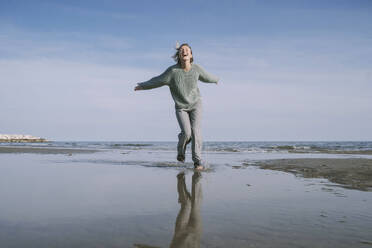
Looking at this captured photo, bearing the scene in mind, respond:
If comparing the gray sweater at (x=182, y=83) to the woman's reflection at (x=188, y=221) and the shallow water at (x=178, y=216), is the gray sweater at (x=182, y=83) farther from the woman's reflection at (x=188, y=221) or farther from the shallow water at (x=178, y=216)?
the woman's reflection at (x=188, y=221)

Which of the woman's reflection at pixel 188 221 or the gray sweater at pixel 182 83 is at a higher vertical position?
the gray sweater at pixel 182 83

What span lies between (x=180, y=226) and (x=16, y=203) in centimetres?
180

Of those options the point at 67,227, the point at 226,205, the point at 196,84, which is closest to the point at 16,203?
the point at 67,227

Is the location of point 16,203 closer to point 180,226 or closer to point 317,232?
point 180,226

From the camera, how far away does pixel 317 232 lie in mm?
2336

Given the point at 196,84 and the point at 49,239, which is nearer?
the point at 49,239

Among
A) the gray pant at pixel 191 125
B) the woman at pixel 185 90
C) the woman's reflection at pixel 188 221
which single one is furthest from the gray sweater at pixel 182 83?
the woman's reflection at pixel 188 221

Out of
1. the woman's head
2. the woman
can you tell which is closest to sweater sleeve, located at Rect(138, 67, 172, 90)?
the woman

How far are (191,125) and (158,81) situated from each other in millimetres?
1109

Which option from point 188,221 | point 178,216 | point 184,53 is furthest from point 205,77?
point 188,221

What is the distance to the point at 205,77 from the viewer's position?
6.83m

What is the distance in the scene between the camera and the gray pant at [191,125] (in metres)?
6.54

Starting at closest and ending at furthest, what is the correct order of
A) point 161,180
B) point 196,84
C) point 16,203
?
point 16,203, point 161,180, point 196,84

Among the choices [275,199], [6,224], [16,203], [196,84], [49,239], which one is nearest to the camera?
[49,239]
